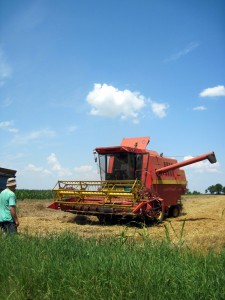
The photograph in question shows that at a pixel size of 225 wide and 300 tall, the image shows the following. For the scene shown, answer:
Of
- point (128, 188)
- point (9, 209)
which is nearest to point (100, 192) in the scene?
point (128, 188)

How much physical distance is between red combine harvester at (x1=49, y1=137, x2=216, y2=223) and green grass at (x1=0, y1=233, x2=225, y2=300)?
19.4 feet

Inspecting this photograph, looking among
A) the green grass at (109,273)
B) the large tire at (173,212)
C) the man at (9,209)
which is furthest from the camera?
the large tire at (173,212)

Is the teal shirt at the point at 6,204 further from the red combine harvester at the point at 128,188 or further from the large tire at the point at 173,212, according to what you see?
the large tire at the point at 173,212

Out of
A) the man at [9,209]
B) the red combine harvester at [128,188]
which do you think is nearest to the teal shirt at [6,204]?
the man at [9,209]

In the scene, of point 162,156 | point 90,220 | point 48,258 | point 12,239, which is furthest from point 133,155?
point 48,258

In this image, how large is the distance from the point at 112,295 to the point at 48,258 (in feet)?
3.75

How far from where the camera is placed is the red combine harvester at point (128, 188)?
35.9ft

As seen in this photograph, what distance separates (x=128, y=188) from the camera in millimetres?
12055

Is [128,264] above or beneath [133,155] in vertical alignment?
beneath

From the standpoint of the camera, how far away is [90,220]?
42.1 ft

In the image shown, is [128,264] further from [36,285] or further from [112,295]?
[36,285]

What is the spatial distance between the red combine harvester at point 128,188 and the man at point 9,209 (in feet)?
14.4

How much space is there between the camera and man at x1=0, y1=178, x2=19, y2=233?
6688mm

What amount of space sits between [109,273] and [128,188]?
816 centimetres
